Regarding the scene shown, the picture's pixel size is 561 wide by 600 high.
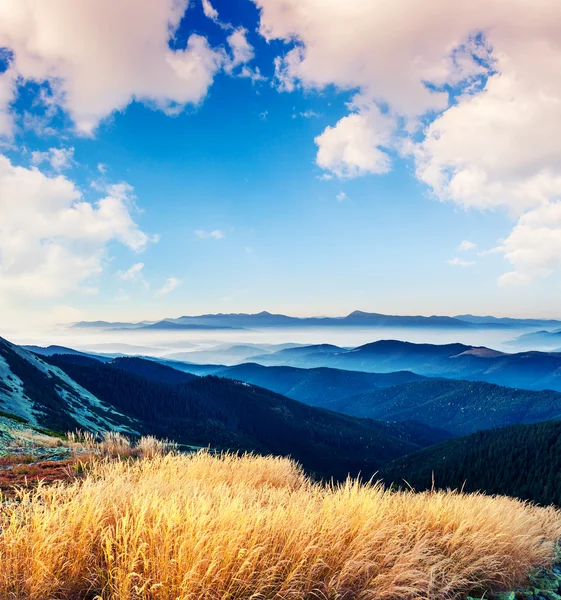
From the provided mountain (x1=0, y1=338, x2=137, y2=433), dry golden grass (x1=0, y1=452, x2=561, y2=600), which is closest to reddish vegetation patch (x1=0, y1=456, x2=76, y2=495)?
dry golden grass (x1=0, y1=452, x2=561, y2=600)

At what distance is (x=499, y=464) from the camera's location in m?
139

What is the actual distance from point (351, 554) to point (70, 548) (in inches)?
125

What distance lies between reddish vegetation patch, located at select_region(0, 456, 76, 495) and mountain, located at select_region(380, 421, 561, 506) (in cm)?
11229

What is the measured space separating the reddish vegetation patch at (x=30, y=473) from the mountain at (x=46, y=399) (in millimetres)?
82293

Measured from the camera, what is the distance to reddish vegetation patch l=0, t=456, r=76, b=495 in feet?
26.5

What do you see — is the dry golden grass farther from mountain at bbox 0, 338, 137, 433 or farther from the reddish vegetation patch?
mountain at bbox 0, 338, 137, 433

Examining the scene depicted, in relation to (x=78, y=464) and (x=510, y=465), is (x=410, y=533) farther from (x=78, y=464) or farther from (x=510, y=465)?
(x=510, y=465)

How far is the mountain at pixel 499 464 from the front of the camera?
11794 centimetres

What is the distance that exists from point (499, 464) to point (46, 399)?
152 m

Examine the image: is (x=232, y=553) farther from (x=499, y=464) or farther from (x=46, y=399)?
(x=499, y=464)

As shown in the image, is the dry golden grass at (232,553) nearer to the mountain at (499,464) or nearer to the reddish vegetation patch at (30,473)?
the reddish vegetation patch at (30,473)

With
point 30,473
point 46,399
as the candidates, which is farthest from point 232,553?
point 46,399

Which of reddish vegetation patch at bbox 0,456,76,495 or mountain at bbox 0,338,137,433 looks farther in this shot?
mountain at bbox 0,338,137,433

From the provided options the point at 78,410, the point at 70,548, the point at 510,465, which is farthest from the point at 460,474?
the point at 70,548
